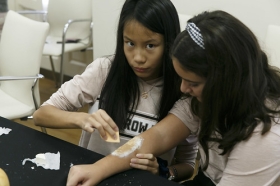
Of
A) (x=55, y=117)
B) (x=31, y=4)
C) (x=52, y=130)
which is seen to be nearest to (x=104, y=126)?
(x=55, y=117)

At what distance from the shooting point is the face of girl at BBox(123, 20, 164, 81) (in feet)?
4.08

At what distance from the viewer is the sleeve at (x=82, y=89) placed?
1380 mm

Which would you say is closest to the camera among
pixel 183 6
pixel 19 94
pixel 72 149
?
pixel 72 149

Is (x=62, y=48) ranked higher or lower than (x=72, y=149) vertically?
lower

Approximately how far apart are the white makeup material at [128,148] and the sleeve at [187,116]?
0.51 ft

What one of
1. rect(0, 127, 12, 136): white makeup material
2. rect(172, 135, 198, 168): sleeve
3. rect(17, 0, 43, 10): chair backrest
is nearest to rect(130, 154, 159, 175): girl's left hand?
rect(172, 135, 198, 168): sleeve

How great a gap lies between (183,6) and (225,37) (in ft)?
A: 4.97

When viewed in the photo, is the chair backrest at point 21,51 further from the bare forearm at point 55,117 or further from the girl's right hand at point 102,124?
the girl's right hand at point 102,124

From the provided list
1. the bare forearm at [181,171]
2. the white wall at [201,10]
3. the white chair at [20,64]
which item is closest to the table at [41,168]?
the bare forearm at [181,171]

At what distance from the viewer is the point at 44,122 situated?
1.33 metres

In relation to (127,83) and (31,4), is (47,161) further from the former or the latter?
(31,4)

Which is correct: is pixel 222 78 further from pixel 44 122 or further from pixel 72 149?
pixel 44 122

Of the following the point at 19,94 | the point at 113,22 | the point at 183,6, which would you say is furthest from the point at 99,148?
the point at 113,22

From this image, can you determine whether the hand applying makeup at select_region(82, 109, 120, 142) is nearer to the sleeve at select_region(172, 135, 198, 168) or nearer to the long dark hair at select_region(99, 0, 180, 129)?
the long dark hair at select_region(99, 0, 180, 129)
